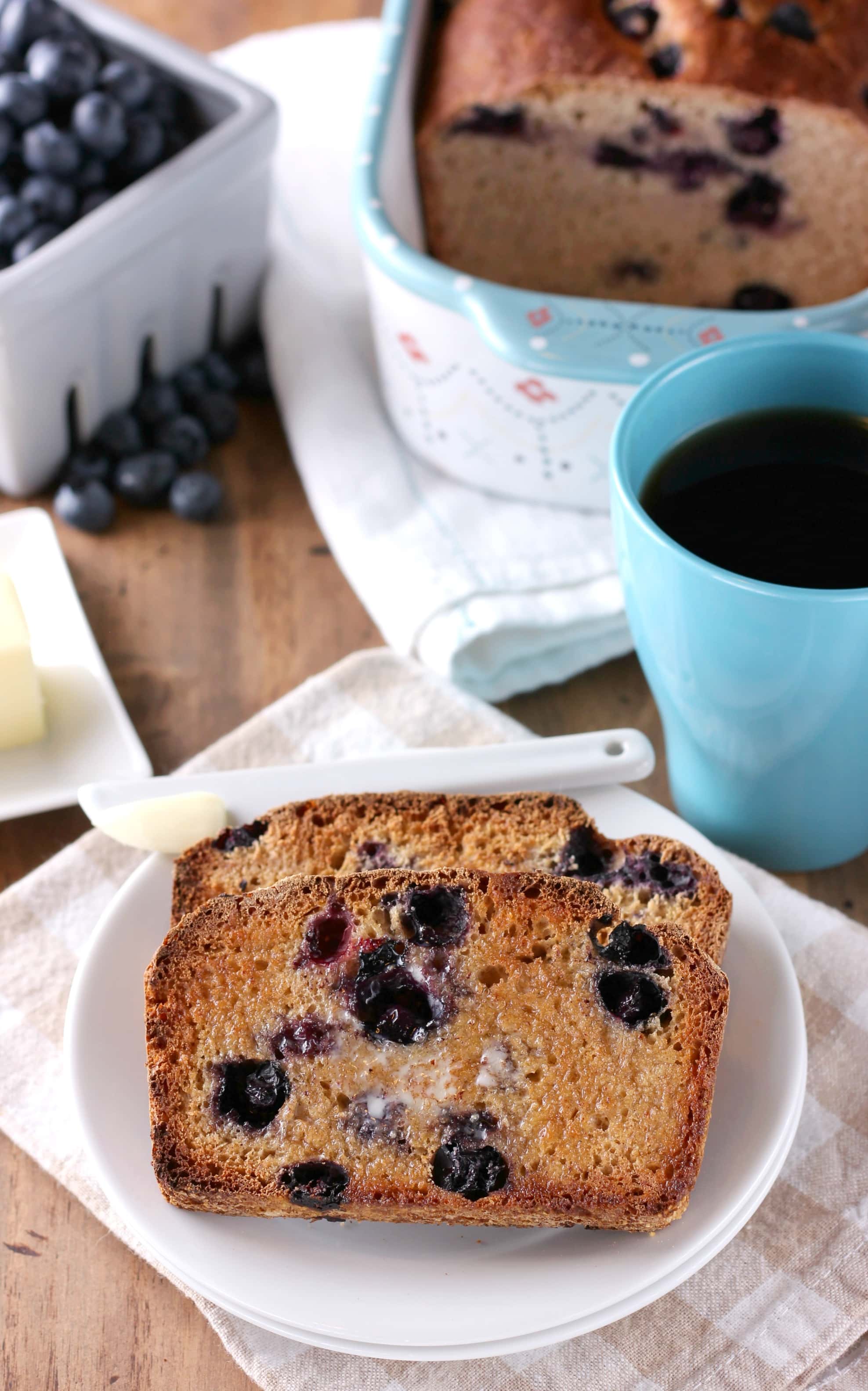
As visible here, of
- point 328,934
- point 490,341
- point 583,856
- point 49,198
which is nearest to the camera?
point 328,934

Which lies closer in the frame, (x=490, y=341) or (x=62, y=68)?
(x=490, y=341)

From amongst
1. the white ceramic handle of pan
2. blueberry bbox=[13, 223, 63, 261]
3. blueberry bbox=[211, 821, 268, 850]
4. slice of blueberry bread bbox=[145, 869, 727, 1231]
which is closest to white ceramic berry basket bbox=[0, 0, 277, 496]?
blueberry bbox=[13, 223, 63, 261]

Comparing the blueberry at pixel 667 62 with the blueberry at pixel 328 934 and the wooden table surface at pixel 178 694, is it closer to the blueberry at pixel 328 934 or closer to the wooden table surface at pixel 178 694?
the wooden table surface at pixel 178 694

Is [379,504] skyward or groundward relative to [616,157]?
groundward

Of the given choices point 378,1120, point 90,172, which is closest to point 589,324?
point 90,172

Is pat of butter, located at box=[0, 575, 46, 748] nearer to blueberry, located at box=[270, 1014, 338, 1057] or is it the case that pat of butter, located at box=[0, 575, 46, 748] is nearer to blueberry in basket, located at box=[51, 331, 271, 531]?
blueberry in basket, located at box=[51, 331, 271, 531]

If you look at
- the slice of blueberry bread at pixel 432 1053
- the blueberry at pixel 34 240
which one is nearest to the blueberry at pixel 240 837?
the slice of blueberry bread at pixel 432 1053

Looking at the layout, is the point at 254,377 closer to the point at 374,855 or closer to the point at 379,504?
the point at 379,504

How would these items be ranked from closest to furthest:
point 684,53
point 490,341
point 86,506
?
1. point 490,341
2. point 684,53
3. point 86,506
